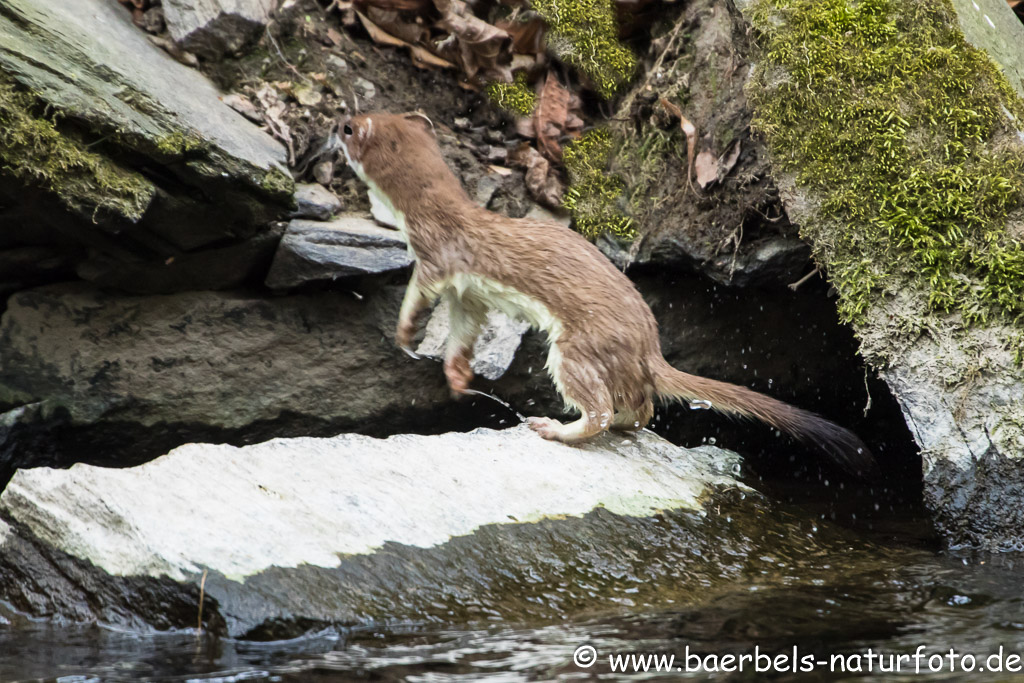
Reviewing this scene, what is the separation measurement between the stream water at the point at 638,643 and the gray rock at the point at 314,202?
267 cm

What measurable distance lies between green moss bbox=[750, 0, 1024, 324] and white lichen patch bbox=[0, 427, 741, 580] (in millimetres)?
1429

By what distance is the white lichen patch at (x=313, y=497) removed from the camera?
2.92m

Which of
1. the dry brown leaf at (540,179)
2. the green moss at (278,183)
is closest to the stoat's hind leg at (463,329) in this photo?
the green moss at (278,183)

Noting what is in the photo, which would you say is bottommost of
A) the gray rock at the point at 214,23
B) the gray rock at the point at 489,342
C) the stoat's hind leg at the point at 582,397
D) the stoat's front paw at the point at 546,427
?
the gray rock at the point at 489,342

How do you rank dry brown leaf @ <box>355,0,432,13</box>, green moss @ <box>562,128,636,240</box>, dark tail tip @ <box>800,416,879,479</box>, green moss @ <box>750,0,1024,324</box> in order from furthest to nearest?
1. dry brown leaf @ <box>355,0,432,13</box>
2. green moss @ <box>562,128,636,240</box>
3. green moss @ <box>750,0,1024,324</box>
4. dark tail tip @ <box>800,416,879,479</box>

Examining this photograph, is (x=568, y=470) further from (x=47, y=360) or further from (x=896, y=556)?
(x=47, y=360)

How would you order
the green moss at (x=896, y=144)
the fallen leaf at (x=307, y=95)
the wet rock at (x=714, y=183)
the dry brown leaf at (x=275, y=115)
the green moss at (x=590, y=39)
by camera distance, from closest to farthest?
1. the green moss at (x=896, y=144)
2. the wet rock at (x=714, y=183)
3. the dry brown leaf at (x=275, y=115)
4. the fallen leaf at (x=307, y=95)
5. the green moss at (x=590, y=39)

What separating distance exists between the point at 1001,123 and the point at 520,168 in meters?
2.75

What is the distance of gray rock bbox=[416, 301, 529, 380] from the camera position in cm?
529

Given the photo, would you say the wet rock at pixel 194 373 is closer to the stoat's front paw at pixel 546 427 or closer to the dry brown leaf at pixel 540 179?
the dry brown leaf at pixel 540 179

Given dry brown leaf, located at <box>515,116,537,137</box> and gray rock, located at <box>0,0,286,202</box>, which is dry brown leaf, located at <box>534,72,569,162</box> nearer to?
dry brown leaf, located at <box>515,116,537,137</box>

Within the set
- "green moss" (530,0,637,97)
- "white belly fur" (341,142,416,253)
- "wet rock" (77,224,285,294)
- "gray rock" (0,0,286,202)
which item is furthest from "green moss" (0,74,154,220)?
"green moss" (530,0,637,97)

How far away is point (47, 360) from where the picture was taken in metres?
4.70

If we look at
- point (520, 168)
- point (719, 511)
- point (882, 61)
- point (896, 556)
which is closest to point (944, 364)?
point (896, 556)
